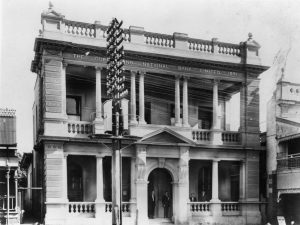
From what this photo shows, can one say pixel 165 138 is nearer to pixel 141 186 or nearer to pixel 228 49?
pixel 141 186

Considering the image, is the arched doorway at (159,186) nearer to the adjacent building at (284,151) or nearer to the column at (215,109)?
the column at (215,109)

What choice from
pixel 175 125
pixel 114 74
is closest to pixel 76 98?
pixel 175 125

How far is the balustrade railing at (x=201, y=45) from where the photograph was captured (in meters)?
26.9

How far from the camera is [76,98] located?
1041 inches

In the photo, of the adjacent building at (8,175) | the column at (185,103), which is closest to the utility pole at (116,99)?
the adjacent building at (8,175)

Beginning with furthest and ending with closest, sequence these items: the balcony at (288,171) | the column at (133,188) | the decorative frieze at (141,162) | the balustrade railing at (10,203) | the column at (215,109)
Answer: the column at (215,109)
the balcony at (288,171)
the decorative frieze at (141,162)
the column at (133,188)
the balustrade railing at (10,203)

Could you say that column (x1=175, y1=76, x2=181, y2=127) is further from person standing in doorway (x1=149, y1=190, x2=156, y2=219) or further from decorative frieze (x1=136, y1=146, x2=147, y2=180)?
person standing in doorway (x1=149, y1=190, x2=156, y2=219)

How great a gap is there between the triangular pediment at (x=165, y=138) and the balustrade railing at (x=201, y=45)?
483 cm

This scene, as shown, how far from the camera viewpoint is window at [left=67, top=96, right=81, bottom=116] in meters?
26.2

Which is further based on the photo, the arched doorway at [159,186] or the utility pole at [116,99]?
the arched doorway at [159,186]

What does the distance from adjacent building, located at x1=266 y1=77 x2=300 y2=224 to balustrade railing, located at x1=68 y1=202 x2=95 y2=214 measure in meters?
9.46

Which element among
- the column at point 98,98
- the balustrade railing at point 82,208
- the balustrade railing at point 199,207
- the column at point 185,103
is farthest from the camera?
the column at point 185,103

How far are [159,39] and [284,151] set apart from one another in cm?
886

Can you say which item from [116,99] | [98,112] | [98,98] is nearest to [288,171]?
[98,112]
